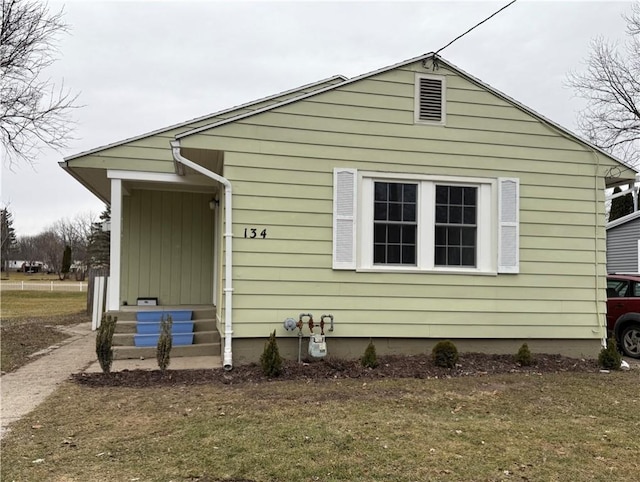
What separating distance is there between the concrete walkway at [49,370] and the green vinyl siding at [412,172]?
1.29m

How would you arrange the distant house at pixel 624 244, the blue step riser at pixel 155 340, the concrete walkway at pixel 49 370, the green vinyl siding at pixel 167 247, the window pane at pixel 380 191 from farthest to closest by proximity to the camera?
the distant house at pixel 624 244 → the green vinyl siding at pixel 167 247 → the blue step riser at pixel 155 340 → the window pane at pixel 380 191 → the concrete walkway at pixel 49 370

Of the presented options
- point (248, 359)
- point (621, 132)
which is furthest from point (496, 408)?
point (621, 132)

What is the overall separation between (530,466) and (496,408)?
1.45 meters

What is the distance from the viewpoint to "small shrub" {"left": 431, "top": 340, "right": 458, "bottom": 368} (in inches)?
256

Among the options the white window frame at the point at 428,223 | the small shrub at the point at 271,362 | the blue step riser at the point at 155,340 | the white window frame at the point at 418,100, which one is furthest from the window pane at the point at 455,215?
the blue step riser at the point at 155,340

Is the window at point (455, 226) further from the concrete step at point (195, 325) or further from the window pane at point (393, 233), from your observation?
the concrete step at point (195, 325)

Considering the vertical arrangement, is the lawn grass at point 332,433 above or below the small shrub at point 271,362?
below

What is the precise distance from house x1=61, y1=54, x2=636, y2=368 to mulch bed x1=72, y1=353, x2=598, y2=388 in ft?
0.87

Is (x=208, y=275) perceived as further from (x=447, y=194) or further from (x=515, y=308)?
(x=515, y=308)

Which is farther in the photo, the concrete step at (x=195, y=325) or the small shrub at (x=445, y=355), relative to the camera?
the concrete step at (x=195, y=325)

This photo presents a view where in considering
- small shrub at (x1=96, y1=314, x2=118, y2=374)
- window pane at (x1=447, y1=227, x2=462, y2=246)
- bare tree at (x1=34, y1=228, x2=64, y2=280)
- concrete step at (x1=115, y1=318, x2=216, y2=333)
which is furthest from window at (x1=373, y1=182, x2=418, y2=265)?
bare tree at (x1=34, y1=228, x2=64, y2=280)

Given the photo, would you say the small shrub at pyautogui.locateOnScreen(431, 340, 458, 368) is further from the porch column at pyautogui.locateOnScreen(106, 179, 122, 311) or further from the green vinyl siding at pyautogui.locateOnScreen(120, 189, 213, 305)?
the porch column at pyautogui.locateOnScreen(106, 179, 122, 311)

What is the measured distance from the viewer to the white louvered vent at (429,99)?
7172 millimetres

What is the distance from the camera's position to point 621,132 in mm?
23328
